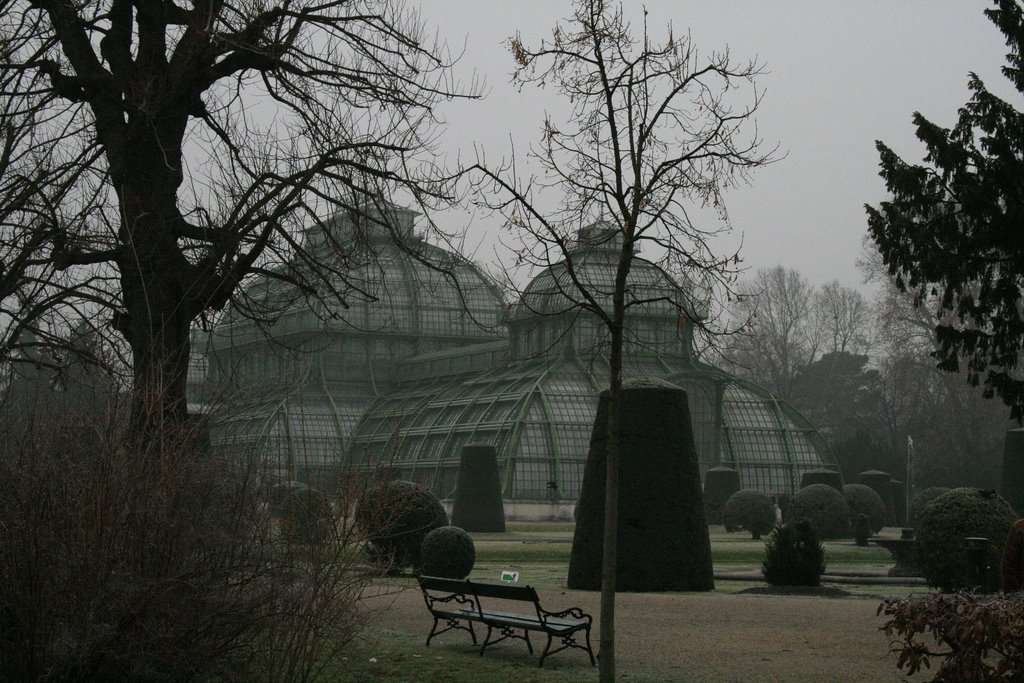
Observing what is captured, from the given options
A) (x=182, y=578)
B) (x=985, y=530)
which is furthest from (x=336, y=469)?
(x=985, y=530)

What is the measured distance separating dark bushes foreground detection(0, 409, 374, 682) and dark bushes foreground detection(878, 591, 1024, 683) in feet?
12.5

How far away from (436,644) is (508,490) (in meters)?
32.6

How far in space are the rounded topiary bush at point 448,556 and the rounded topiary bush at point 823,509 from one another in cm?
1842

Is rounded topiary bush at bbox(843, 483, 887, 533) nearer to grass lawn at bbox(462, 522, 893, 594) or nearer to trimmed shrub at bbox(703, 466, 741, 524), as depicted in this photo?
grass lawn at bbox(462, 522, 893, 594)

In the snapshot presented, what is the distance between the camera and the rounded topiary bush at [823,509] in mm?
35312

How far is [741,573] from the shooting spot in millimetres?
22562

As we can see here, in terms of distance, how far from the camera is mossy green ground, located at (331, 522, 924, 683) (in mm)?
10469

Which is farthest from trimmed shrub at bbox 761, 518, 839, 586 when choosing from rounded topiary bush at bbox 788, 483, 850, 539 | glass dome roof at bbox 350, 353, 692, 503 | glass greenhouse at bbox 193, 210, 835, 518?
glass dome roof at bbox 350, 353, 692, 503

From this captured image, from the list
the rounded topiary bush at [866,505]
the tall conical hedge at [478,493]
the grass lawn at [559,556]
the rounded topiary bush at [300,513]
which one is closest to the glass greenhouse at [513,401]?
the tall conical hedge at [478,493]

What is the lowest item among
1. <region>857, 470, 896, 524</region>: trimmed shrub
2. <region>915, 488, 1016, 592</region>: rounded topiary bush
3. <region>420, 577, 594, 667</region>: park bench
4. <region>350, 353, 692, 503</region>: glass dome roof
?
<region>420, 577, 594, 667</region>: park bench

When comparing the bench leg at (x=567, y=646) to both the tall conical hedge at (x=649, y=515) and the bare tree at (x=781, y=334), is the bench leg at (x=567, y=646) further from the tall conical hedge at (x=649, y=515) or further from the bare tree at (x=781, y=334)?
the bare tree at (x=781, y=334)

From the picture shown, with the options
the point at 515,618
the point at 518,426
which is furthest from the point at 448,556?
the point at 518,426

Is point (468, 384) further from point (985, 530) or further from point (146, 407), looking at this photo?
point (146, 407)

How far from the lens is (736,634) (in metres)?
13.4
